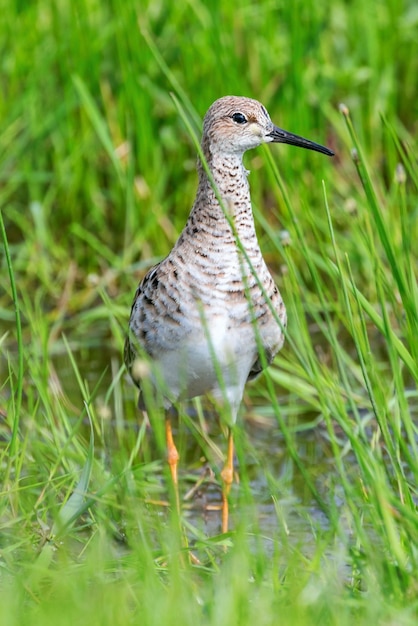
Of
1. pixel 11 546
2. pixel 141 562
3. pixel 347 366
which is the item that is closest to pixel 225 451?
pixel 347 366

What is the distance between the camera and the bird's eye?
4.26 m

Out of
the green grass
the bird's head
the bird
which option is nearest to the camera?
the bird

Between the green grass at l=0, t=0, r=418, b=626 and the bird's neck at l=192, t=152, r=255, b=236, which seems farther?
the green grass at l=0, t=0, r=418, b=626

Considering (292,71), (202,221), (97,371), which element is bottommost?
(97,371)

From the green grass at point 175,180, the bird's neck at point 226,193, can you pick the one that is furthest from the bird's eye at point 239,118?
the green grass at point 175,180

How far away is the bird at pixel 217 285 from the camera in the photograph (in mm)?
4094

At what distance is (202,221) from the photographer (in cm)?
420

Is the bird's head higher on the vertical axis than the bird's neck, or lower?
higher

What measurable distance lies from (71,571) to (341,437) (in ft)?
7.33

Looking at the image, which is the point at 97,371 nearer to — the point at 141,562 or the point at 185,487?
the point at 185,487

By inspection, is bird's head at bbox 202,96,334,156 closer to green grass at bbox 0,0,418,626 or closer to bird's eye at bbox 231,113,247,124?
bird's eye at bbox 231,113,247,124

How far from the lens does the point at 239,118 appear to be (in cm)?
426

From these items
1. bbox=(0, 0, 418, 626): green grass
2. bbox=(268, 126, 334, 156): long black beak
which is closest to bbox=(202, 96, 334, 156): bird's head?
bbox=(268, 126, 334, 156): long black beak

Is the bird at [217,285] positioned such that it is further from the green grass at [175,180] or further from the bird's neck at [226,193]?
the green grass at [175,180]
